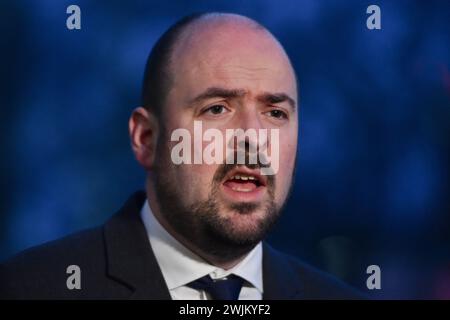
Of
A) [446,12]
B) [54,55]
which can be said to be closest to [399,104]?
[446,12]

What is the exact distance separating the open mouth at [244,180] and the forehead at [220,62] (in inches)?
9.1

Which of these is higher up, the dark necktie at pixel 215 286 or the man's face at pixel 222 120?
the man's face at pixel 222 120

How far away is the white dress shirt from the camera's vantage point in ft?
7.25

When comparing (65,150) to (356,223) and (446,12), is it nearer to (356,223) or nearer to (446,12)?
(356,223)

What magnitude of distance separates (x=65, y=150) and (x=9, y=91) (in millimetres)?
253

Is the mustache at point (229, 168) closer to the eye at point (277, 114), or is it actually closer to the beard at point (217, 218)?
the beard at point (217, 218)

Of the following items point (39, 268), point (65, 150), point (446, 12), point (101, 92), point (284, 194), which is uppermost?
point (446, 12)

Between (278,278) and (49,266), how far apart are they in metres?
0.67

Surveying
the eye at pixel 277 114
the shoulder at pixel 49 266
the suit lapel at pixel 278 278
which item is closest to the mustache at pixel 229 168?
the eye at pixel 277 114

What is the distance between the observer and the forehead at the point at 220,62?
7.24ft

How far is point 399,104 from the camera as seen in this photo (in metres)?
2.47

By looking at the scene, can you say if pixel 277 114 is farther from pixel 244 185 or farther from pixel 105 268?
pixel 105 268

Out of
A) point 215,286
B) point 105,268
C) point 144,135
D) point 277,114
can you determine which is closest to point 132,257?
point 105,268

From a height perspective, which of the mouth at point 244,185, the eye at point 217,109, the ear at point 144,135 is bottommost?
the mouth at point 244,185
